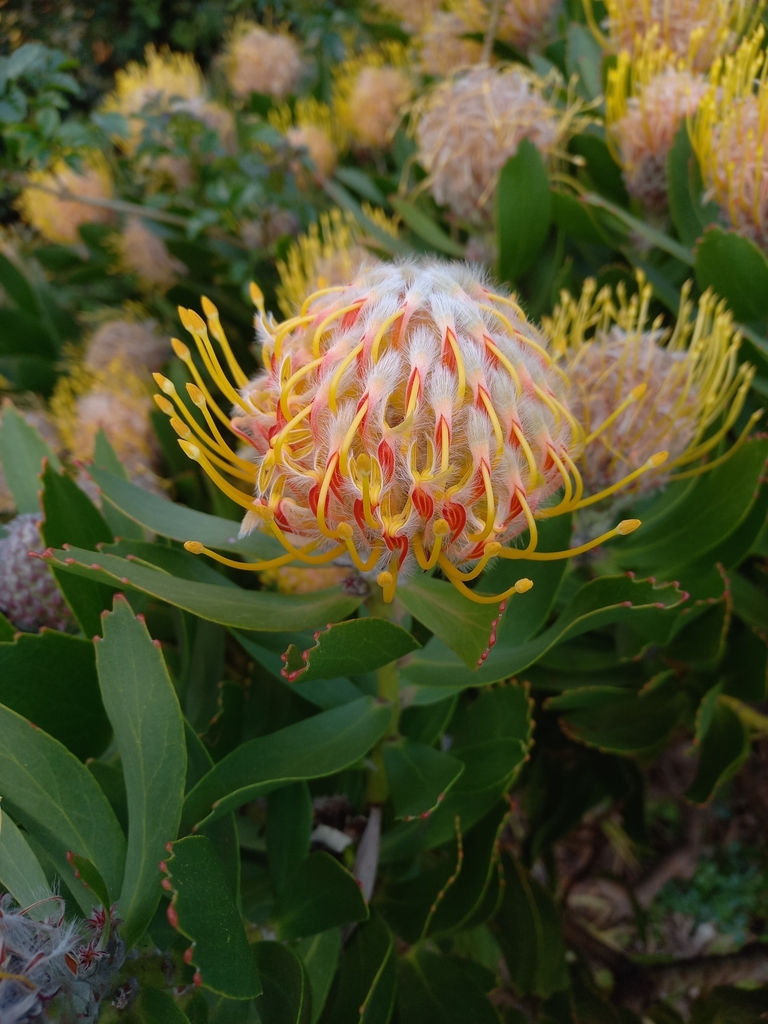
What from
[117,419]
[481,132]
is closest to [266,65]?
[481,132]

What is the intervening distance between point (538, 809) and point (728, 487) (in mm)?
544

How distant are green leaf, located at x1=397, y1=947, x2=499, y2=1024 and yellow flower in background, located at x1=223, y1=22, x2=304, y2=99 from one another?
1.60 meters

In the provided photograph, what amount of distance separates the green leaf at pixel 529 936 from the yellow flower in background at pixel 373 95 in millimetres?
1203

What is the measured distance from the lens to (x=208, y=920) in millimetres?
409

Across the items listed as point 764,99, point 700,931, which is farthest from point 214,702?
point 700,931

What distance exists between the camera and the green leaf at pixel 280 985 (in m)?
0.48

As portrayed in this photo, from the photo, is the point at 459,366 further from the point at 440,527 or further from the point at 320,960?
the point at 320,960

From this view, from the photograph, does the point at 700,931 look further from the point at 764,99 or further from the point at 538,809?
the point at 764,99

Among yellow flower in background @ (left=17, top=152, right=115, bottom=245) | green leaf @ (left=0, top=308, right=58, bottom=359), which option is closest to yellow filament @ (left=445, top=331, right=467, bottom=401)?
green leaf @ (left=0, top=308, right=58, bottom=359)

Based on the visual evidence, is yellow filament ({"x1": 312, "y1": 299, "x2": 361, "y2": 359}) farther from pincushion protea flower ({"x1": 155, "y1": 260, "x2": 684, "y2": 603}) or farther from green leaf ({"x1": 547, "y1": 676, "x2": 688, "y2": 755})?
green leaf ({"x1": 547, "y1": 676, "x2": 688, "y2": 755})

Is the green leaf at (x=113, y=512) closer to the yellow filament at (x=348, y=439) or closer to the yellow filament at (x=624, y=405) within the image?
the yellow filament at (x=348, y=439)

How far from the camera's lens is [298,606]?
1.67ft

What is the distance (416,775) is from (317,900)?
125 mm

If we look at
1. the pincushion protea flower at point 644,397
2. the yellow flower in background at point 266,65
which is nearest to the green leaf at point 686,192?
the pincushion protea flower at point 644,397
